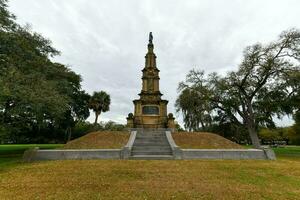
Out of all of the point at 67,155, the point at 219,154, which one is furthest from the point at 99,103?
the point at 219,154

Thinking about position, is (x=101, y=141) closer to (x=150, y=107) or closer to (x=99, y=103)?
(x=150, y=107)

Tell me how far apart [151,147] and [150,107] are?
9.97m

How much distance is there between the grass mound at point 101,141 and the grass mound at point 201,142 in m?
4.33

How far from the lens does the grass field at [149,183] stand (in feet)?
20.4

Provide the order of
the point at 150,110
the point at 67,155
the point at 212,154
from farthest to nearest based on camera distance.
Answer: the point at 150,110 < the point at 212,154 < the point at 67,155

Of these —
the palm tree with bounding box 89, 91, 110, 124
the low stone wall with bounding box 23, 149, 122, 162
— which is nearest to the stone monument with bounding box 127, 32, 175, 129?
the low stone wall with bounding box 23, 149, 122, 162

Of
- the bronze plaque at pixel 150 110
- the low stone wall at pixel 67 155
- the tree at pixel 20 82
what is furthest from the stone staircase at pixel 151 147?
the tree at pixel 20 82

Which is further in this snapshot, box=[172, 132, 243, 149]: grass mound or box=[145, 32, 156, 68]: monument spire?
box=[145, 32, 156, 68]: monument spire

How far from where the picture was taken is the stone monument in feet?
80.6

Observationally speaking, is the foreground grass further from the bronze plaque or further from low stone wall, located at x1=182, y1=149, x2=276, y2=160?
the bronze plaque

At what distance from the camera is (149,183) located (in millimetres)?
7418

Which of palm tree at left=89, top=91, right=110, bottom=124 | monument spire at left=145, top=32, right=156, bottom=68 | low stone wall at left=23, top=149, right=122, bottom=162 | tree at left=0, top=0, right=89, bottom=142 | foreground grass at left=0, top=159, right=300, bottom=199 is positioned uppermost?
monument spire at left=145, top=32, right=156, bottom=68

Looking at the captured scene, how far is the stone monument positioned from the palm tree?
601 inches

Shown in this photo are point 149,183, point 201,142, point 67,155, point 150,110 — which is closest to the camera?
point 149,183
